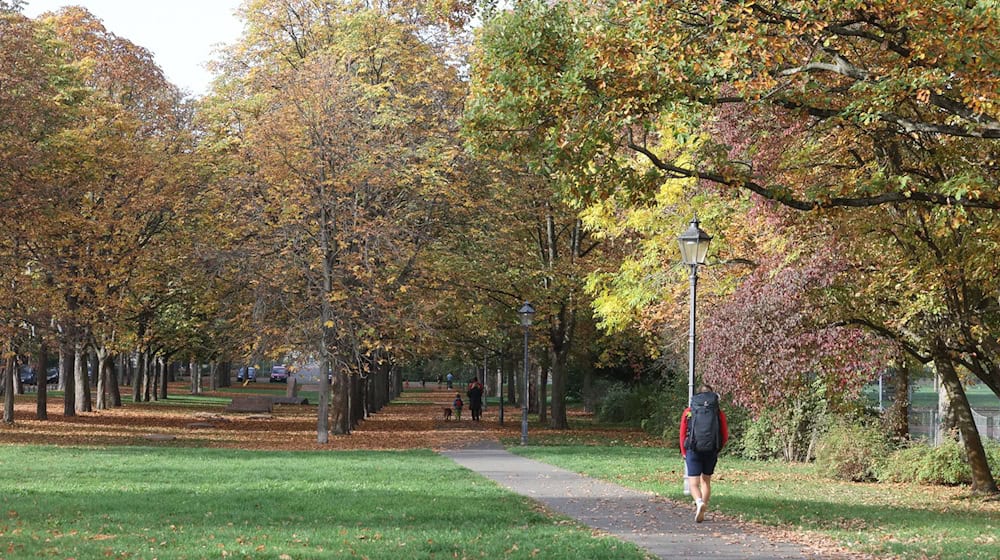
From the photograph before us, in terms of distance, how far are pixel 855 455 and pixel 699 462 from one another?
11.0 m

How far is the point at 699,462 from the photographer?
1345cm

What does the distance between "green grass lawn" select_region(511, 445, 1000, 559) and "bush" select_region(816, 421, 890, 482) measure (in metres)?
0.48

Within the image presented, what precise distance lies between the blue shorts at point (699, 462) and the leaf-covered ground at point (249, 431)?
16.2m

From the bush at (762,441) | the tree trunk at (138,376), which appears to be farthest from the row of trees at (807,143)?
the tree trunk at (138,376)

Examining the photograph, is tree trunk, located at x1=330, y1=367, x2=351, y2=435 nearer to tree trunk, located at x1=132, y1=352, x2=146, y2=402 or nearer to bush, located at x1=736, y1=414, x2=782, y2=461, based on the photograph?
bush, located at x1=736, y1=414, x2=782, y2=461

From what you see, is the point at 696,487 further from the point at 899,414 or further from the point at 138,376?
the point at 138,376

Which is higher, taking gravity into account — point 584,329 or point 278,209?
point 278,209

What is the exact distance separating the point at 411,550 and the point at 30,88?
2135cm

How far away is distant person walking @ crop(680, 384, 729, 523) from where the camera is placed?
13.4m

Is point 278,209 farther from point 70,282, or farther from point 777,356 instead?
point 777,356

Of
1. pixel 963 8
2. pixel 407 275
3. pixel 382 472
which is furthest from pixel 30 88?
pixel 963 8

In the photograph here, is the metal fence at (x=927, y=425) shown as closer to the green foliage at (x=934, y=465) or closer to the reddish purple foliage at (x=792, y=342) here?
the green foliage at (x=934, y=465)

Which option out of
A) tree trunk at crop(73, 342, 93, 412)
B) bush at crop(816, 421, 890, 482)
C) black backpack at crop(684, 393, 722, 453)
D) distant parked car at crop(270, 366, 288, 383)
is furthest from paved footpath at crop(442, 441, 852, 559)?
distant parked car at crop(270, 366, 288, 383)

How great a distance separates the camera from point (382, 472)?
20.2m
